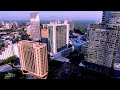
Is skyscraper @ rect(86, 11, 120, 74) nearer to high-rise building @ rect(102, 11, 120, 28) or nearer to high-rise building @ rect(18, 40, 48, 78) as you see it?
high-rise building @ rect(102, 11, 120, 28)

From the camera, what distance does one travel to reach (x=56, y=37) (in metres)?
7.93

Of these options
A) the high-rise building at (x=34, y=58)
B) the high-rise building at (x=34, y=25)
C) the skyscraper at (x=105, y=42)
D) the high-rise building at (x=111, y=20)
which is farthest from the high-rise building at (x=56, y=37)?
the high-rise building at (x=111, y=20)

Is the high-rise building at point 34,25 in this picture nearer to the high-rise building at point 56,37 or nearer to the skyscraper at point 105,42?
the high-rise building at point 56,37

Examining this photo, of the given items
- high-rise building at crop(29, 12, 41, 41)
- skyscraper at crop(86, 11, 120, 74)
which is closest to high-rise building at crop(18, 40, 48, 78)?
skyscraper at crop(86, 11, 120, 74)

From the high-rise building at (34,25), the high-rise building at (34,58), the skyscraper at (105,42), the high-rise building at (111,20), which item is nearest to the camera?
the high-rise building at (34,58)

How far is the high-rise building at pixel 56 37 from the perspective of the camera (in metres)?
7.66

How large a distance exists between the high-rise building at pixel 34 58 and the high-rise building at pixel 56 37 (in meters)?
2.10

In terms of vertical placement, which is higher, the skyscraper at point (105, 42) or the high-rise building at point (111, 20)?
the high-rise building at point (111, 20)

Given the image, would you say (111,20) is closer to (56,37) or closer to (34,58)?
(34,58)

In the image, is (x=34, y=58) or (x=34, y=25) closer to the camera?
(x=34, y=58)

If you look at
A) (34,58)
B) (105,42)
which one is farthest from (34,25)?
(105,42)

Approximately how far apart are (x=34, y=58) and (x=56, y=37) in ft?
9.85

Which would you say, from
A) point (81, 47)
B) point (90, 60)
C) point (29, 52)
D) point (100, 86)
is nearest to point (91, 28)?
point (90, 60)
